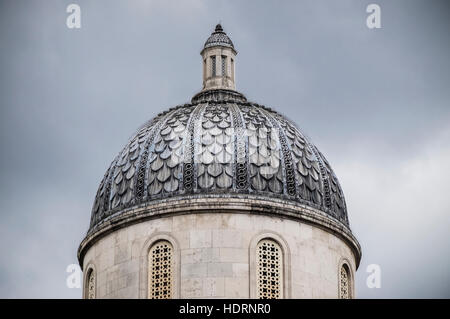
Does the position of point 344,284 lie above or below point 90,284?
below

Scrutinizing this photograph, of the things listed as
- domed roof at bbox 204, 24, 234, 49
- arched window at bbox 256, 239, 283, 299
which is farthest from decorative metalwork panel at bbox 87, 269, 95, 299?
domed roof at bbox 204, 24, 234, 49

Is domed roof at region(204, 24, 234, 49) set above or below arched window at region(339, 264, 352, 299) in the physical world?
above

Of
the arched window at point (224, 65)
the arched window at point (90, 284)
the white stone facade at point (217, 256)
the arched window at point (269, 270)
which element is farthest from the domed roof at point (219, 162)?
the arched window at point (224, 65)

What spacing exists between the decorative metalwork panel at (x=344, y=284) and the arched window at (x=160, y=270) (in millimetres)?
6803

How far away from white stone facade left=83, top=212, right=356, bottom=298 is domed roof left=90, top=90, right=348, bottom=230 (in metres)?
1.03

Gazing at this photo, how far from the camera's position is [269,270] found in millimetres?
66750

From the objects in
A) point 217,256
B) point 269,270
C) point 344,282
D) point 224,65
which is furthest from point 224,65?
point 269,270

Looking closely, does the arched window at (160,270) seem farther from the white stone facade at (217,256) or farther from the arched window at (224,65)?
the arched window at (224,65)

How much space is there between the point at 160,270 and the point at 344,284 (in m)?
7.48

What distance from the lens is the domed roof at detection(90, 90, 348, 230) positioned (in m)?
67.9

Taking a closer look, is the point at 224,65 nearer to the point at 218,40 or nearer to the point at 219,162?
the point at 218,40

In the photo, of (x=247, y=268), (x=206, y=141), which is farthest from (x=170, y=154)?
(x=247, y=268)

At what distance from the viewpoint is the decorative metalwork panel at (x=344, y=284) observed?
6894 cm

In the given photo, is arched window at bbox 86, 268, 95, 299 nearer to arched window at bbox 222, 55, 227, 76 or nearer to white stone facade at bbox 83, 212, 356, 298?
white stone facade at bbox 83, 212, 356, 298
